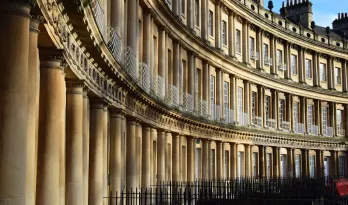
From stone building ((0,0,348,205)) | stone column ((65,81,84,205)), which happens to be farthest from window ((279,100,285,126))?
stone column ((65,81,84,205))

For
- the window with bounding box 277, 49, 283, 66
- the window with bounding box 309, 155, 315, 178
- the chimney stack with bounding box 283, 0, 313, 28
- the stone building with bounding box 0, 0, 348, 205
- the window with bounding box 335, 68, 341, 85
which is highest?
the chimney stack with bounding box 283, 0, 313, 28

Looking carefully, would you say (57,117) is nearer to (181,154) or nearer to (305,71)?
(181,154)

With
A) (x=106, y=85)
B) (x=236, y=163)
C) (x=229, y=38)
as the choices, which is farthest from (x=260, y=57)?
(x=106, y=85)

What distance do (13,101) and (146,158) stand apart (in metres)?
14.1

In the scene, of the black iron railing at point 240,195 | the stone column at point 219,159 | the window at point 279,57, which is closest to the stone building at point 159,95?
the stone column at point 219,159

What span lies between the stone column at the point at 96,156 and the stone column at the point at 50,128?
393cm

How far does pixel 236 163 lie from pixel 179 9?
1154cm

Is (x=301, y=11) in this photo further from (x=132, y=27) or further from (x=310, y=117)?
(x=132, y=27)

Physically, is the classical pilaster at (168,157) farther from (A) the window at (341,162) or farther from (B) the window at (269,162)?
(A) the window at (341,162)

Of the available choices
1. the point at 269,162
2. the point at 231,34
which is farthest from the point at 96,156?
the point at 269,162

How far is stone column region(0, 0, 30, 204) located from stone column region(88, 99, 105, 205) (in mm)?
7036

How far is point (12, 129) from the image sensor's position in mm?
7344

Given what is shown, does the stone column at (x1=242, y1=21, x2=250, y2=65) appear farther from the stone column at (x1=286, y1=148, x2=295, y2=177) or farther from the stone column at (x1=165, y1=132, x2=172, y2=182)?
the stone column at (x1=165, y1=132, x2=172, y2=182)

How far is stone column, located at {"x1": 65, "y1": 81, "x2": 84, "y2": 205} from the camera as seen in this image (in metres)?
12.1
